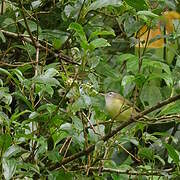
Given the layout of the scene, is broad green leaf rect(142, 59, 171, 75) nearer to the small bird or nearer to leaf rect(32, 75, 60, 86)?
the small bird

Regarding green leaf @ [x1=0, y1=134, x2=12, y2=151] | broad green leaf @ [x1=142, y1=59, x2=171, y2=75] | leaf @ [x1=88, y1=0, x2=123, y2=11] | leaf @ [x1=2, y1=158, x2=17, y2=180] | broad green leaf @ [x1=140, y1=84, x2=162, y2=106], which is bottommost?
broad green leaf @ [x1=140, y1=84, x2=162, y2=106]

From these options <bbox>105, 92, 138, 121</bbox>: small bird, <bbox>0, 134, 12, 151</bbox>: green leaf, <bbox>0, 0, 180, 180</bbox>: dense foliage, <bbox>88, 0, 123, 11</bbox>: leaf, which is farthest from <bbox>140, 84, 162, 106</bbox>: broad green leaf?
<bbox>0, 134, 12, 151</bbox>: green leaf

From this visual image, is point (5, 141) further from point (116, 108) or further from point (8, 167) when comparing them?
point (116, 108)

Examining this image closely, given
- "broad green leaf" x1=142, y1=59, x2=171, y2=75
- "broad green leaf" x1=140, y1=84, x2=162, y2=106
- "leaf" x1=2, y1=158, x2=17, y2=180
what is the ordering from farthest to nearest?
1. "broad green leaf" x1=140, y1=84, x2=162, y2=106
2. "broad green leaf" x1=142, y1=59, x2=171, y2=75
3. "leaf" x1=2, y1=158, x2=17, y2=180

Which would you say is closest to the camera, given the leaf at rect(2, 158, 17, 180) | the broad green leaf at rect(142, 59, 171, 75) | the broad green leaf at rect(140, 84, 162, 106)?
the leaf at rect(2, 158, 17, 180)

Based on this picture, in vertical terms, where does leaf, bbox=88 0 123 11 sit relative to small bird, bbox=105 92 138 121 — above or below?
above

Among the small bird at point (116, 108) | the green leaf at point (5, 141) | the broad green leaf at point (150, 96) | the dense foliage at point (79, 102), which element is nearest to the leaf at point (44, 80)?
the dense foliage at point (79, 102)

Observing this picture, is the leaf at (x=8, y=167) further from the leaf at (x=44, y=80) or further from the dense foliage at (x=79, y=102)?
the leaf at (x=44, y=80)

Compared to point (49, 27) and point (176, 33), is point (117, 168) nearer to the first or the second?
point (176, 33)

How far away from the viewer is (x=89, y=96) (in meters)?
1.16

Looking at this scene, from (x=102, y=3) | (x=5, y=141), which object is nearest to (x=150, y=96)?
(x=102, y=3)

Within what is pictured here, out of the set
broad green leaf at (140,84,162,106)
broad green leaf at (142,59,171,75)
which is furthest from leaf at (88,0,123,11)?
broad green leaf at (140,84,162,106)

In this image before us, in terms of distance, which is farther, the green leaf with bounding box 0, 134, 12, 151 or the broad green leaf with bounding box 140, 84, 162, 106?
the broad green leaf with bounding box 140, 84, 162, 106

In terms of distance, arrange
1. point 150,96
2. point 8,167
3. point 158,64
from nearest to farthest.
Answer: point 8,167, point 158,64, point 150,96
